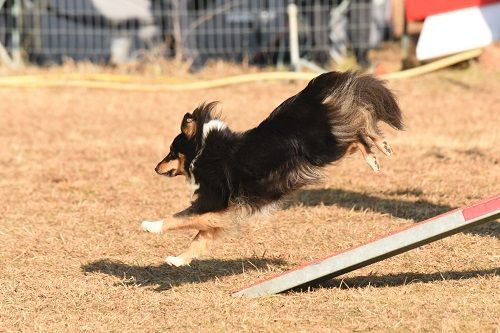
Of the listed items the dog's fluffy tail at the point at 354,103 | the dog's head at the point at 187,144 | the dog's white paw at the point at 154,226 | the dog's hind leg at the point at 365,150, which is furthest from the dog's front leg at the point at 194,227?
the dog's hind leg at the point at 365,150

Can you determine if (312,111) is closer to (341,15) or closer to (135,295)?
(135,295)

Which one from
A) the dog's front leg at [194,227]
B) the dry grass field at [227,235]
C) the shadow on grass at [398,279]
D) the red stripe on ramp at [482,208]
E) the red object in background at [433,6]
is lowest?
the shadow on grass at [398,279]

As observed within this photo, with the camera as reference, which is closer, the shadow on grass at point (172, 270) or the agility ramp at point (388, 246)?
the agility ramp at point (388, 246)

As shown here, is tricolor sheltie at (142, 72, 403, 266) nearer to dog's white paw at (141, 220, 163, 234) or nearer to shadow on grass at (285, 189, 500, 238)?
dog's white paw at (141, 220, 163, 234)

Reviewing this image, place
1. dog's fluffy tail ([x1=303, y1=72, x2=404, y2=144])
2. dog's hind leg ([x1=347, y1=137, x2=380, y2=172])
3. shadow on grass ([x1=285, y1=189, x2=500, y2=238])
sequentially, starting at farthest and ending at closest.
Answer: shadow on grass ([x1=285, y1=189, x2=500, y2=238]) → dog's hind leg ([x1=347, y1=137, x2=380, y2=172]) → dog's fluffy tail ([x1=303, y1=72, x2=404, y2=144])

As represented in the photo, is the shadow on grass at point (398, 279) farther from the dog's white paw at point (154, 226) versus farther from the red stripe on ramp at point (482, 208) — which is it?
the dog's white paw at point (154, 226)

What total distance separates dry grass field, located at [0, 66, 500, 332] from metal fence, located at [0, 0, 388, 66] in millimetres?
1553

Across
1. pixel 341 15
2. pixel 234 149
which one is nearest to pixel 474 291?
pixel 234 149

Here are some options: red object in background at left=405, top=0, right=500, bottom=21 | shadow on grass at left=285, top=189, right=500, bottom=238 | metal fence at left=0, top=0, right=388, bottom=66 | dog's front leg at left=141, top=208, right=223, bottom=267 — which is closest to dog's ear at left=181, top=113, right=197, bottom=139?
dog's front leg at left=141, top=208, right=223, bottom=267

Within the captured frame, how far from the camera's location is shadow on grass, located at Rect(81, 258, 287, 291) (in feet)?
16.6

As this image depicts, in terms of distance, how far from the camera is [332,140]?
16.4 feet

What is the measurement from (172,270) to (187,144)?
0.78 meters

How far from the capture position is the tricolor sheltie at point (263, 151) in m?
4.79

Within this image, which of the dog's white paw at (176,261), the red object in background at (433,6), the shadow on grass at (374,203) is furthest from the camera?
the red object in background at (433,6)
